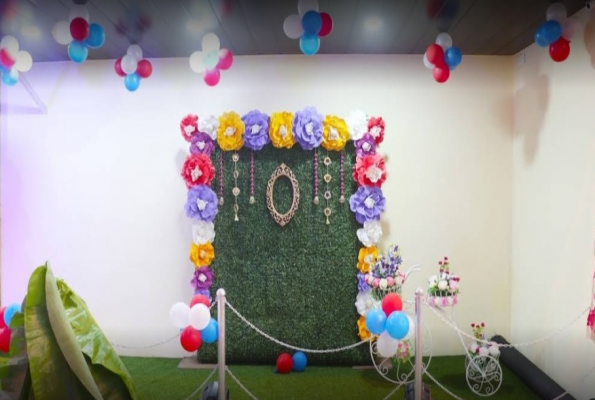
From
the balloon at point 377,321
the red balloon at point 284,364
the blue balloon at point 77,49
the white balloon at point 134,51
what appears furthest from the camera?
the red balloon at point 284,364

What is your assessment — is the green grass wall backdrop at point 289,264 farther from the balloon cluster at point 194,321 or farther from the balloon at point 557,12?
the balloon at point 557,12

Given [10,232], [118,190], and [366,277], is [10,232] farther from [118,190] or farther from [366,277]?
[366,277]

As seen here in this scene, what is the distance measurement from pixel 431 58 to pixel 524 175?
4.55 feet

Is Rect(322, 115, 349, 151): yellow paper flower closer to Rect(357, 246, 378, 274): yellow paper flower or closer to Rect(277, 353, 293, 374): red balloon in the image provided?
Rect(357, 246, 378, 274): yellow paper flower

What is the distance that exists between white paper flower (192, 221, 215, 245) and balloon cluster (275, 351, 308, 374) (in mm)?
1156

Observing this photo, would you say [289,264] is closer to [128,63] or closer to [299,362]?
[299,362]

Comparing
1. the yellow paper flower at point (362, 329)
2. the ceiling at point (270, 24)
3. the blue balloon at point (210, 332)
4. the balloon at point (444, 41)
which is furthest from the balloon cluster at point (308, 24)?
the yellow paper flower at point (362, 329)

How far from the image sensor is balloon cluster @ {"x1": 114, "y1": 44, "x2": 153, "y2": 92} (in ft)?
12.3

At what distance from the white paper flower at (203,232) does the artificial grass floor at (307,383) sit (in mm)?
1100

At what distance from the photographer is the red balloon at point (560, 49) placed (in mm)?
3283

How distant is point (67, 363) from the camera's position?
253 centimetres

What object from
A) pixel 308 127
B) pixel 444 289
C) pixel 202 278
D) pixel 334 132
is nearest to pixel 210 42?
pixel 308 127

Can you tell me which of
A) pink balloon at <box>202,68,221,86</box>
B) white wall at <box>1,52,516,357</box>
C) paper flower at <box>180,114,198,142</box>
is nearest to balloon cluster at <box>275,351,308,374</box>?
white wall at <box>1,52,516,357</box>

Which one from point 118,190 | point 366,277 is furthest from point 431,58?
point 118,190
